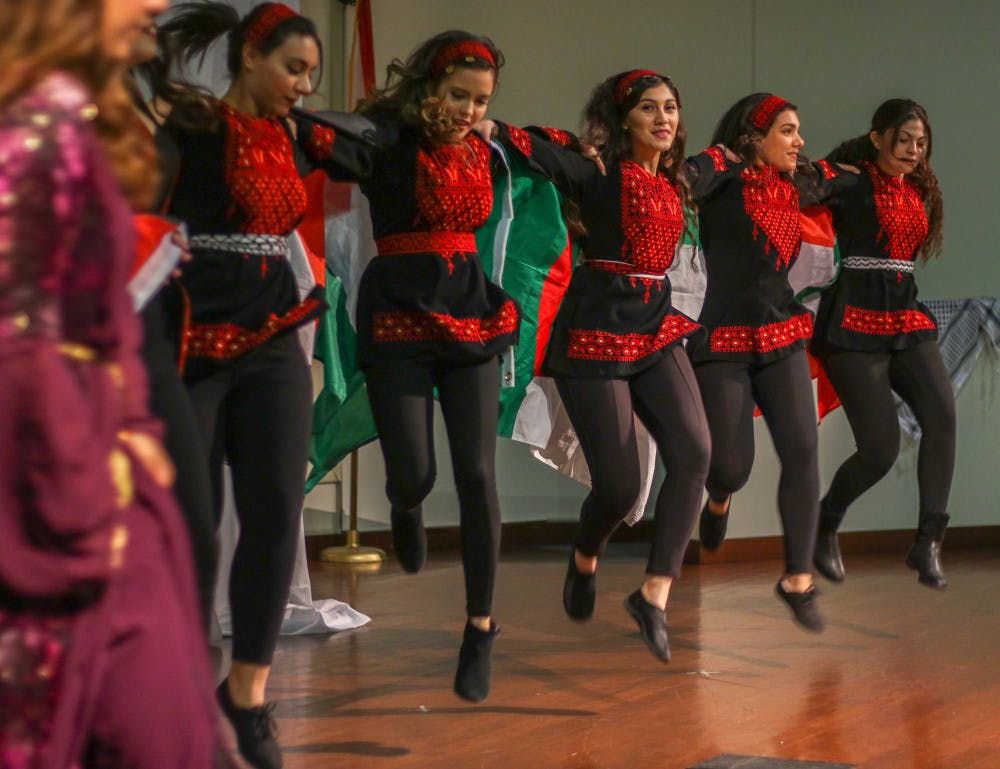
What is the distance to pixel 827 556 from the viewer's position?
4.73 metres

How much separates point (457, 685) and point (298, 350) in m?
0.93

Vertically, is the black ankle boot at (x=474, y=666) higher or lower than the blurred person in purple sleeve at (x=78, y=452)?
lower

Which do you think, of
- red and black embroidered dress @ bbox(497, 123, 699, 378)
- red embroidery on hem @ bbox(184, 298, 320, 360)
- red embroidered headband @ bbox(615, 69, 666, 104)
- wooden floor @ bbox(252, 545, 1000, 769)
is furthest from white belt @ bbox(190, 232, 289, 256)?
red embroidered headband @ bbox(615, 69, 666, 104)

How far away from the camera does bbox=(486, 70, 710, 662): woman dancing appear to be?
3.79 meters

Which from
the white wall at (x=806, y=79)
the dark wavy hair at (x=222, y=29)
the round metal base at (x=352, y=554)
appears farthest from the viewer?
the white wall at (x=806, y=79)

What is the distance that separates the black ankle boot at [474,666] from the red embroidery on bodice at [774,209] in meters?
1.48

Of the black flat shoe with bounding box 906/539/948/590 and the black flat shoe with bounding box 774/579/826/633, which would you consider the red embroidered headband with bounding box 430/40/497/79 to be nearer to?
the black flat shoe with bounding box 774/579/826/633

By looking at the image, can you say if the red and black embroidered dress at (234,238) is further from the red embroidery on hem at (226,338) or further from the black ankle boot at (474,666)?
the black ankle boot at (474,666)

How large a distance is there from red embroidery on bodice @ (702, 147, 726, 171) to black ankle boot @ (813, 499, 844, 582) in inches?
46.6

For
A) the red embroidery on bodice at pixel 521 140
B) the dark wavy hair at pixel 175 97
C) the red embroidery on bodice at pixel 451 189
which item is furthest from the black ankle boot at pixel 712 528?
the dark wavy hair at pixel 175 97

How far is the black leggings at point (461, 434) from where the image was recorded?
332cm

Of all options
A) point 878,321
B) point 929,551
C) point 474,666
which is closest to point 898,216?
point 878,321

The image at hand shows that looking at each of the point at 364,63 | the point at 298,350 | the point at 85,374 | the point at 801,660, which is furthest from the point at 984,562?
the point at 85,374

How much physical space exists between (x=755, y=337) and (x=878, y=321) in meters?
0.61
